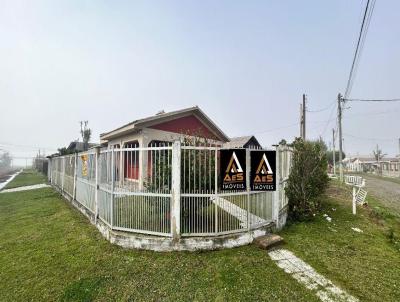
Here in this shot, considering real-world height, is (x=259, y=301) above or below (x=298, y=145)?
below

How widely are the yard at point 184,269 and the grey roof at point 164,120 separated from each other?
560 centimetres

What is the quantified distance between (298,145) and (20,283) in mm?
9226

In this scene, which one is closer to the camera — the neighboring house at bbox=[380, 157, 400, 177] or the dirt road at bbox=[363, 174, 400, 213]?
the dirt road at bbox=[363, 174, 400, 213]

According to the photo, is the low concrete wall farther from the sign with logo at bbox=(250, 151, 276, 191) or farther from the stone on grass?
the sign with logo at bbox=(250, 151, 276, 191)

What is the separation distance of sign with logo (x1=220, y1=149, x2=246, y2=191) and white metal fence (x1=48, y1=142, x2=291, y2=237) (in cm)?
14

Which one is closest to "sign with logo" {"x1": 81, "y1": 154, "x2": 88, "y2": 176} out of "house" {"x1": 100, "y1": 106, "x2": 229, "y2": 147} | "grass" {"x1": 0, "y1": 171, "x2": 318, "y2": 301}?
"house" {"x1": 100, "y1": 106, "x2": 229, "y2": 147}

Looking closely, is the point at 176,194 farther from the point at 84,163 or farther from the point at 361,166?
the point at 361,166

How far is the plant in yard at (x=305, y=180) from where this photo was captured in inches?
359

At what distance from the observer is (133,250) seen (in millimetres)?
5898

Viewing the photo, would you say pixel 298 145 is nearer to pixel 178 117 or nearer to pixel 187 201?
pixel 187 201

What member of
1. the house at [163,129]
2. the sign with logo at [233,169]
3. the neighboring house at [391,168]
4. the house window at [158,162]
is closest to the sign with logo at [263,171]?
the sign with logo at [233,169]

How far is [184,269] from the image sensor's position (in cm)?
506

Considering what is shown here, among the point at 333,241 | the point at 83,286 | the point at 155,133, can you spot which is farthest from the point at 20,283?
the point at 155,133

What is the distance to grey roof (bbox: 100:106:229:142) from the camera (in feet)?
39.7
